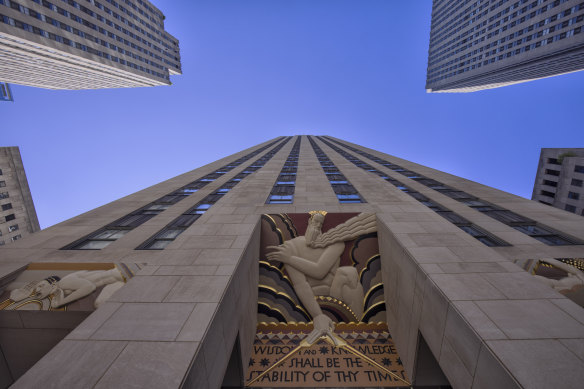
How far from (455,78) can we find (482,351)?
99.5 meters

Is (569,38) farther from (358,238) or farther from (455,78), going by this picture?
(358,238)

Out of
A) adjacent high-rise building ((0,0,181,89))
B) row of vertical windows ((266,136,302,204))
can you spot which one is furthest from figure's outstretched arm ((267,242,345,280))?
adjacent high-rise building ((0,0,181,89))

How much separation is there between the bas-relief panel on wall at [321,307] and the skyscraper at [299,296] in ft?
0.21

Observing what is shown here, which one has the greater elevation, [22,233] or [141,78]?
[141,78]

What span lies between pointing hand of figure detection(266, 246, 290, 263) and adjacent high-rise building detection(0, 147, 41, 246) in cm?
5498

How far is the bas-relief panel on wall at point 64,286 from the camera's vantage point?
886 centimetres

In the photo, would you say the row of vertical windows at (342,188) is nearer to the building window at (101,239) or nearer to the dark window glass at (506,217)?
the dark window glass at (506,217)

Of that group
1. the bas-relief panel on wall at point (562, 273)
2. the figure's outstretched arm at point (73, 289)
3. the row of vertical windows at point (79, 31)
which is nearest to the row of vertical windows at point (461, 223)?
the bas-relief panel on wall at point (562, 273)

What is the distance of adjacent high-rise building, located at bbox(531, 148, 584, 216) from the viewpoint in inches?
1468

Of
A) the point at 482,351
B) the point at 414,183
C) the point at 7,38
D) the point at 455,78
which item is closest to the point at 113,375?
the point at 482,351

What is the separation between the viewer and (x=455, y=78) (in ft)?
263

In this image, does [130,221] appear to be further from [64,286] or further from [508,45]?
[508,45]

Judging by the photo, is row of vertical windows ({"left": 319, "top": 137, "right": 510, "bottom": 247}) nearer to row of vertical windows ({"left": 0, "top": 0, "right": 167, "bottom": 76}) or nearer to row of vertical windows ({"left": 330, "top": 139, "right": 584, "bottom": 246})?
row of vertical windows ({"left": 330, "top": 139, "right": 584, "bottom": 246})

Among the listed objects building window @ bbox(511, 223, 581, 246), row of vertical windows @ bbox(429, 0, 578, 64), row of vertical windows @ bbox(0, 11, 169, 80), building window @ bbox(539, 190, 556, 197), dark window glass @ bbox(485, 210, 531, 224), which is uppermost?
row of vertical windows @ bbox(429, 0, 578, 64)
